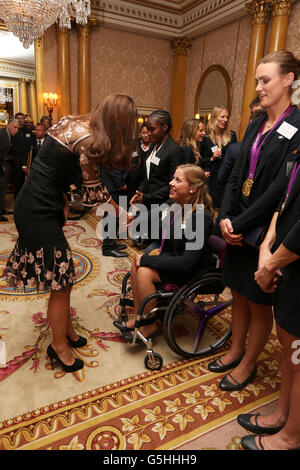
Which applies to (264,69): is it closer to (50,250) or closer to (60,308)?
→ (50,250)

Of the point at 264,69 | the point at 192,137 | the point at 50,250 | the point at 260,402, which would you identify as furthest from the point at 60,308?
the point at 192,137

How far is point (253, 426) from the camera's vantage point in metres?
1.59

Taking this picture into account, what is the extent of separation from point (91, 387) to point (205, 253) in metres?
1.09

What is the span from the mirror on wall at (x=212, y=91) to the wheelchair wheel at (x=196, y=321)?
6.27m

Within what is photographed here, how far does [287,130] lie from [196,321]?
5.50 ft

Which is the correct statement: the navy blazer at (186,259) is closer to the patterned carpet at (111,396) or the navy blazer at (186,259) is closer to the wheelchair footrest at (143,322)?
the wheelchair footrest at (143,322)

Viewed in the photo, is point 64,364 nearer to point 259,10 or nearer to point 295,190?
point 295,190

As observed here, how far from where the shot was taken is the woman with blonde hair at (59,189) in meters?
1.55

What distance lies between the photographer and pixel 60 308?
1.84 m

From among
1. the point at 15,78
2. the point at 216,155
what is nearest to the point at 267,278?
the point at 216,155

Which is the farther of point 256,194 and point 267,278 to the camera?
point 256,194

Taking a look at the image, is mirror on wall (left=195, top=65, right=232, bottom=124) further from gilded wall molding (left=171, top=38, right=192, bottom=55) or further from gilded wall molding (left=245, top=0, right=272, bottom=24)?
gilded wall molding (left=245, top=0, right=272, bottom=24)

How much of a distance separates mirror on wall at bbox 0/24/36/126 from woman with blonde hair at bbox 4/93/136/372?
21.2 feet

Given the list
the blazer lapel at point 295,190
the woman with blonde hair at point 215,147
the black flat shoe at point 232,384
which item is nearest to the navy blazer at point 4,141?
the woman with blonde hair at point 215,147
